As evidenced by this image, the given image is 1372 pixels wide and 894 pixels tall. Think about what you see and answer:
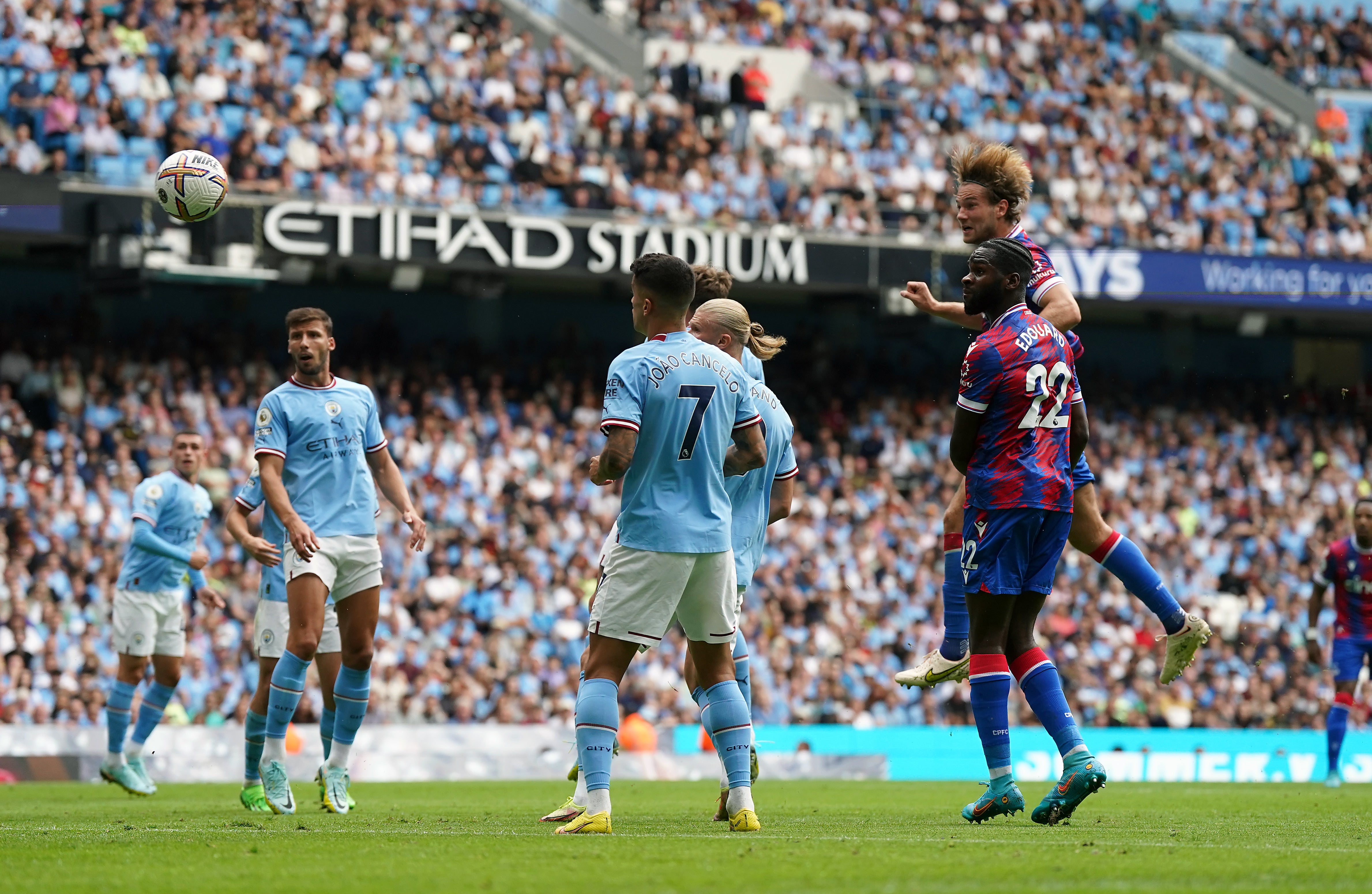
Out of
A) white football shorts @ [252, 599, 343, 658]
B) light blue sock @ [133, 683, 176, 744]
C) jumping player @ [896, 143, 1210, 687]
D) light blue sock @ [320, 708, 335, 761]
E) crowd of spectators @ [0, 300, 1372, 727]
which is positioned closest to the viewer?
jumping player @ [896, 143, 1210, 687]

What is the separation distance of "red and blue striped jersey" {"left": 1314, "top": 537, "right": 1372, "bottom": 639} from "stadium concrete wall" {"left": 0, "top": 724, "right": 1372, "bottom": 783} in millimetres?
3847

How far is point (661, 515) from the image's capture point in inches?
288

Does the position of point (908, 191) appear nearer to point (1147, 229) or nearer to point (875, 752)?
point (1147, 229)

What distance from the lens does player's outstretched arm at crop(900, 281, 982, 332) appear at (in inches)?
322

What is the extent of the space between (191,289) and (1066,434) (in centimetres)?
1900

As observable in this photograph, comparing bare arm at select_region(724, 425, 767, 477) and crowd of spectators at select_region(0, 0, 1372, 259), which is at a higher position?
crowd of spectators at select_region(0, 0, 1372, 259)

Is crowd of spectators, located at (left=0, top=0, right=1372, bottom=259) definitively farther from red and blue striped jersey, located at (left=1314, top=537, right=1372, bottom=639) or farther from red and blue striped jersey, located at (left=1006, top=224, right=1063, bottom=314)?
red and blue striped jersey, located at (left=1006, top=224, right=1063, bottom=314)

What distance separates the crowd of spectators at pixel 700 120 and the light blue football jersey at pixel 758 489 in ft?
45.5

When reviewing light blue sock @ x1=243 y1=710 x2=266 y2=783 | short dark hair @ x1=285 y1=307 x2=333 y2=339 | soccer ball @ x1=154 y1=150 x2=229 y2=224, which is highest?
soccer ball @ x1=154 y1=150 x2=229 y2=224

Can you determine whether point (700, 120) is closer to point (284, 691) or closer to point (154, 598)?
point (154, 598)

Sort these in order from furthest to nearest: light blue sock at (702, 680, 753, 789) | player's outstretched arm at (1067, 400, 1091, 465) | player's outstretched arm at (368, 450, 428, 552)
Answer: player's outstretched arm at (368, 450, 428, 552) < player's outstretched arm at (1067, 400, 1091, 465) < light blue sock at (702, 680, 753, 789)

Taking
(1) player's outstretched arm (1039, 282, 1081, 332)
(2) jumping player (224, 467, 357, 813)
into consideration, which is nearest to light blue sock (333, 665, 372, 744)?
(2) jumping player (224, 467, 357, 813)

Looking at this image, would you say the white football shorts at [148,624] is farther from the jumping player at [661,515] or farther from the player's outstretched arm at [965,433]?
the player's outstretched arm at [965,433]

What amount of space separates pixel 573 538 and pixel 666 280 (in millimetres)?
15891
